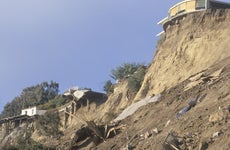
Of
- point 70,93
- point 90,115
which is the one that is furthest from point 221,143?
point 70,93

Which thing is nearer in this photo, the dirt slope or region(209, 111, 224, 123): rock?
the dirt slope

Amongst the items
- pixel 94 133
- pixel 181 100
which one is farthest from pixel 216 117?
pixel 94 133

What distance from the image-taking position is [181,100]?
2231 centimetres

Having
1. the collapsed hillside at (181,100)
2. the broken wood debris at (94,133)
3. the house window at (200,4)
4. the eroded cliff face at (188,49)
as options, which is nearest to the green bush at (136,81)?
the collapsed hillside at (181,100)

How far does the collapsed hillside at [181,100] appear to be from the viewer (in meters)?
15.4

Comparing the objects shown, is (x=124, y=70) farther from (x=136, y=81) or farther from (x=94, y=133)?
(x=94, y=133)

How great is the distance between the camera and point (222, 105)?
1647 cm

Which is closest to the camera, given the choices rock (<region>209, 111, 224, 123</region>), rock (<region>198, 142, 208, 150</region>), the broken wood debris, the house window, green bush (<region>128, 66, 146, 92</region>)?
rock (<region>198, 142, 208, 150</region>)

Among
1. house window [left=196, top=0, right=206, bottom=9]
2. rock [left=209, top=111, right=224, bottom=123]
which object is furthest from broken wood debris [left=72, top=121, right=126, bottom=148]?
house window [left=196, top=0, right=206, bottom=9]

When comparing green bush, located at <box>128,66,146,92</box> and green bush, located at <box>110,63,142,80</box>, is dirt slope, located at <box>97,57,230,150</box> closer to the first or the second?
green bush, located at <box>128,66,146,92</box>

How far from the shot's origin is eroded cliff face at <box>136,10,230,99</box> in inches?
1212

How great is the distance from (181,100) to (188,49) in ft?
36.2

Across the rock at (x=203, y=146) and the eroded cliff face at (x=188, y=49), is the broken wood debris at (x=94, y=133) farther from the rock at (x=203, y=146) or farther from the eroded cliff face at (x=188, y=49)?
the rock at (x=203, y=146)

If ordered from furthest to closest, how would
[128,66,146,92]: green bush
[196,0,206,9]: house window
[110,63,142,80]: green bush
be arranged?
[110,63,142,80]: green bush → [128,66,146,92]: green bush → [196,0,206,9]: house window
